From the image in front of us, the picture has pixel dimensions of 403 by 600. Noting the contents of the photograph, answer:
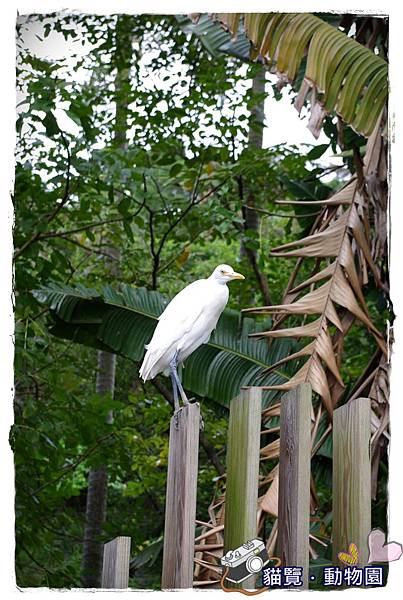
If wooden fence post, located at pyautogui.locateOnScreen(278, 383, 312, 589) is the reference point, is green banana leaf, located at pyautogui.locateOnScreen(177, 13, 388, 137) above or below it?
above

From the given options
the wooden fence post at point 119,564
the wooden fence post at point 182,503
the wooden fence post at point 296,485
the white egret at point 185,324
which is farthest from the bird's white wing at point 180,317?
the wooden fence post at point 296,485

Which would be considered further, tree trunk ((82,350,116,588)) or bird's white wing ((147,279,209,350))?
tree trunk ((82,350,116,588))

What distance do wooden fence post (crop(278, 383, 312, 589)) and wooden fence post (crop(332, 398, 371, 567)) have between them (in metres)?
0.10

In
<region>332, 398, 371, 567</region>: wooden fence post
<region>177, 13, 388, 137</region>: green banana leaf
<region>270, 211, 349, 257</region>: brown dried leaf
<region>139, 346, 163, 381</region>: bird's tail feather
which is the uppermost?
<region>177, 13, 388, 137</region>: green banana leaf

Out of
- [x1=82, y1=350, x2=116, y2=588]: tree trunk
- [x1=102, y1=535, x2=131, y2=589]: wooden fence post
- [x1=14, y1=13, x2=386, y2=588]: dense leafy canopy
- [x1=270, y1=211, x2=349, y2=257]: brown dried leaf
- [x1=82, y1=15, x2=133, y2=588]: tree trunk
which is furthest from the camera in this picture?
[x1=82, y1=350, x2=116, y2=588]: tree trunk

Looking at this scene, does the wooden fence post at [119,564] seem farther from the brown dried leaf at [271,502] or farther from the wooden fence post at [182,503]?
the brown dried leaf at [271,502]

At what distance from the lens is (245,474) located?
2348 millimetres

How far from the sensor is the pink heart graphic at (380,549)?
2.30 metres

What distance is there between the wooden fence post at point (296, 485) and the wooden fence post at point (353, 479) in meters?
0.10

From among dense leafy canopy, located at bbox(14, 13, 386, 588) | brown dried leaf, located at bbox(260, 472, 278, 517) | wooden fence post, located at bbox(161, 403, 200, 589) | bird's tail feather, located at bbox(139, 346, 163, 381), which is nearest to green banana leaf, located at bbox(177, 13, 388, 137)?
dense leafy canopy, located at bbox(14, 13, 386, 588)

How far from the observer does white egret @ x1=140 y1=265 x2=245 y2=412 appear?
A: 3211mm

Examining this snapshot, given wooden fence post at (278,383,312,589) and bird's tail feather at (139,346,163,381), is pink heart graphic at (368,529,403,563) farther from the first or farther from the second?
bird's tail feather at (139,346,163,381)

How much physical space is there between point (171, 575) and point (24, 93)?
372 centimetres

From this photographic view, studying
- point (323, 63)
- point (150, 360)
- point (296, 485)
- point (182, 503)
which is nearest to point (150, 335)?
point (323, 63)
